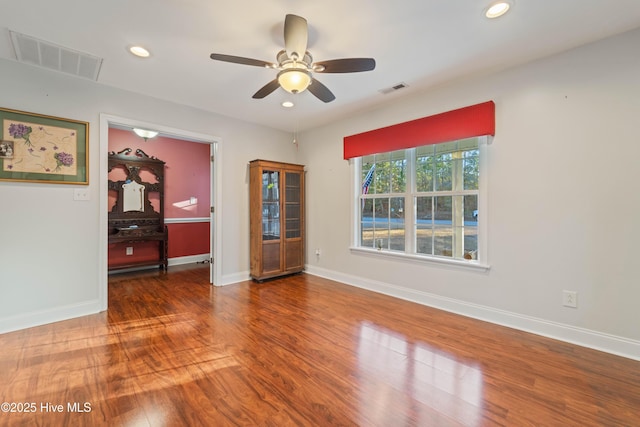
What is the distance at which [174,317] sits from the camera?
9.46 ft

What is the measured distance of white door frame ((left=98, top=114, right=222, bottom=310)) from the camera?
3049 mm

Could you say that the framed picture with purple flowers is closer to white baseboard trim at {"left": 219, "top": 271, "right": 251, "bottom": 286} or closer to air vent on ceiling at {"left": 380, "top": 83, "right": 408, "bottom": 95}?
white baseboard trim at {"left": 219, "top": 271, "right": 251, "bottom": 286}

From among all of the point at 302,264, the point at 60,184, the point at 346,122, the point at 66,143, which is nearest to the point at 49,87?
the point at 66,143

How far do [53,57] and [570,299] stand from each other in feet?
16.7

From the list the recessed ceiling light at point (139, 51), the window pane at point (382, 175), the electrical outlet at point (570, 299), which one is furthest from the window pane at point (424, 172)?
the recessed ceiling light at point (139, 51)

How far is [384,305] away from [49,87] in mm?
4229

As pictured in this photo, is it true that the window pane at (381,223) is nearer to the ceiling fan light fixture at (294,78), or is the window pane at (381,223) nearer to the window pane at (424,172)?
the window pane at (424,172)

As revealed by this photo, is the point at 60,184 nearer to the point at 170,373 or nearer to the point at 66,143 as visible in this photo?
the point at 66,143

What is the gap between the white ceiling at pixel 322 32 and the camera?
6.23ft

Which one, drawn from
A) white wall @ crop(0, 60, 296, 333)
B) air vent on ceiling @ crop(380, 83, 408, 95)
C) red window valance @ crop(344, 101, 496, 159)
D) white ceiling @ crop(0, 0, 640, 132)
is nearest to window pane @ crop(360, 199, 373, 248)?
red window valance @ crop(344, 101, 496, 159)

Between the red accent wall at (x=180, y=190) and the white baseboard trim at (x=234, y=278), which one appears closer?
the white baseboard trim at (x=234, y=278)

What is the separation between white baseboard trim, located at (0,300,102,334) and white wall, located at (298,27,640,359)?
3.77m

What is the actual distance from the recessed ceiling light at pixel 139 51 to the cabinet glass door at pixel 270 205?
2.06 m

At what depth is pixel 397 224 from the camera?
368cm
